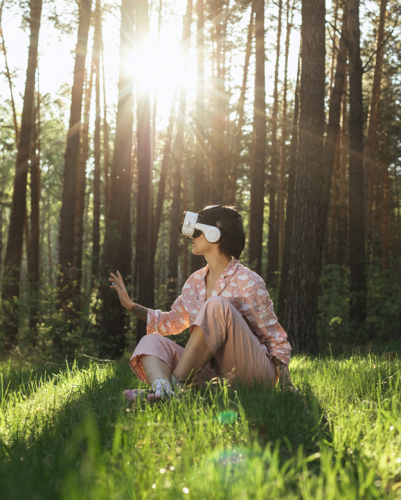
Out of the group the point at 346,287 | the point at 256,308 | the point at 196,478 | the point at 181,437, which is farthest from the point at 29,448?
the point at 346,287

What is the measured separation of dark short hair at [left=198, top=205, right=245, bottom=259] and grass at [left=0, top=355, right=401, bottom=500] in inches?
49.1

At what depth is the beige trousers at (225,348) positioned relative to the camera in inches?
128

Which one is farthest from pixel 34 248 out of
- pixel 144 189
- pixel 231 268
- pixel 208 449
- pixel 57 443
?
pixel 208 449

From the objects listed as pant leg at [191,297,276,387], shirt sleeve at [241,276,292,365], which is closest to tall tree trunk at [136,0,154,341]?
shirt sleeve at [241,276,292,365]

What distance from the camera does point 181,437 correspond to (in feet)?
7.18

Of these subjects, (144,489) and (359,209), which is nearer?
(144,489)

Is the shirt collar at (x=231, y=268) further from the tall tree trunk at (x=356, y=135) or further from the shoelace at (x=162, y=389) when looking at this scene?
the tall tree trunk at (x=356, y=135)

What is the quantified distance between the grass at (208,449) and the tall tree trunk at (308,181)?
16.9ft

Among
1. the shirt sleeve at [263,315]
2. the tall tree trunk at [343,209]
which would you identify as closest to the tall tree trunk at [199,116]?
the tall tree trunk at [343,209]

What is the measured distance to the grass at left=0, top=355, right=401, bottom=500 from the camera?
1609mm

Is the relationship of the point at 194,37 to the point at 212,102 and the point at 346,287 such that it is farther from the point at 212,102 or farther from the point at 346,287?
the point at 346,287

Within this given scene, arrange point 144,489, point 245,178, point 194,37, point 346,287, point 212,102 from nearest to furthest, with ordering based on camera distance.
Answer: point 144,489 → point 346,287 → point 194,37 → point 212,102 → point 245,178

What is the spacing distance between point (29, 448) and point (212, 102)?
22.3m

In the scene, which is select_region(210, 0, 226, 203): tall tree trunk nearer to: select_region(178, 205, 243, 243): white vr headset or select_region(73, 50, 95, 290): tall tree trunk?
select_region(73, 50, 95, 290): tall tree trunk
